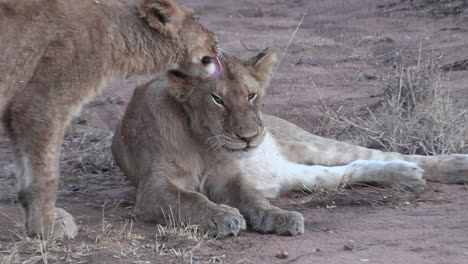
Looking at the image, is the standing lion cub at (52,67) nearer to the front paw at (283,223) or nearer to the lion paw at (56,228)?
the lion paw at (56,228)

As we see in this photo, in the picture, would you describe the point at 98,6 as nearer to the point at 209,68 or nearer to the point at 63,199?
the point at 209,68

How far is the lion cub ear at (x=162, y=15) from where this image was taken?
4465 mm

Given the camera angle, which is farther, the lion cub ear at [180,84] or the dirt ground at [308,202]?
the lion cub ear at [180,84]

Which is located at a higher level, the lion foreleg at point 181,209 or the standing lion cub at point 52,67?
the standing lion cub at point 52,67

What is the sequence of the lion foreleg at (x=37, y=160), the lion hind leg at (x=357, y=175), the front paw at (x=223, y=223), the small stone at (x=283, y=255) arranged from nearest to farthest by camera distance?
1. the small stone at (x=283, y=255)
2. the lion foreleg at (x=37, y=160)
3. the front paw at (x=223, y=223)
4. the lion hind leg at (x=357, y=175)

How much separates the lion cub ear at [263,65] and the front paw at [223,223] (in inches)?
39.0

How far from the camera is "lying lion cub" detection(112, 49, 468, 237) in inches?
172

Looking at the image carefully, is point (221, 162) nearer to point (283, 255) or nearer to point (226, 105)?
point (226, 105)

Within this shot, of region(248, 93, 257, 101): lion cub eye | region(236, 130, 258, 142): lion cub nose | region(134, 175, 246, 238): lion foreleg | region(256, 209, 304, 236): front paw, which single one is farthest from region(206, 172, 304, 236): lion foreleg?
region(248, 93, 257, 101): lion cub eye

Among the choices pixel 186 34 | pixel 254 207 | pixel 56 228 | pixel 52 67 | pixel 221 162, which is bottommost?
pixel 56 228

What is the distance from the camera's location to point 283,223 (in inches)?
163

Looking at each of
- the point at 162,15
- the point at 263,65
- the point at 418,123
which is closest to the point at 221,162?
the point at 263,65

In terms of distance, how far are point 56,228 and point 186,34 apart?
1.22 meters

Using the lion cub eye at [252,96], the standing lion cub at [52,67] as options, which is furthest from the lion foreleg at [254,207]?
the standing lion cub at [52,67]
